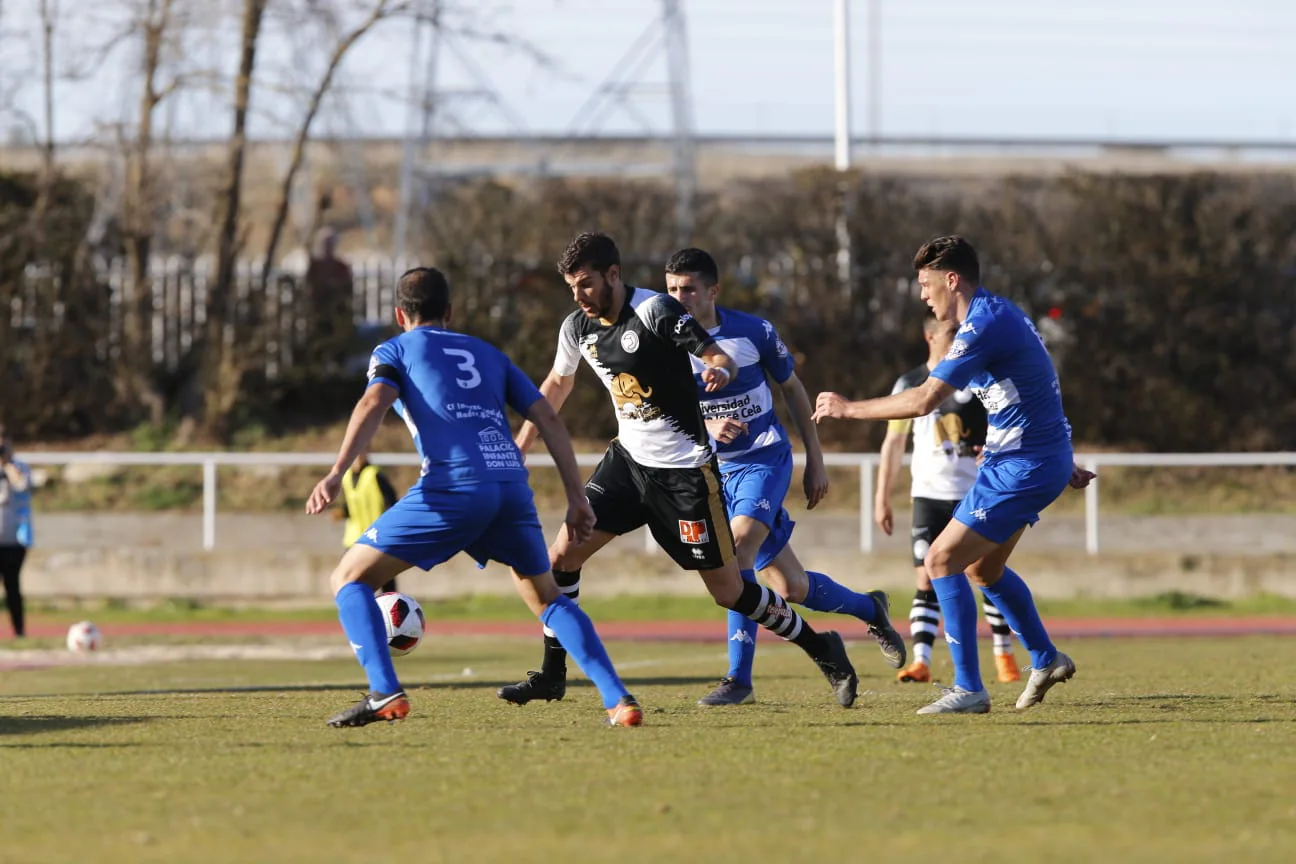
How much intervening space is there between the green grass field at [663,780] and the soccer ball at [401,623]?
351mm

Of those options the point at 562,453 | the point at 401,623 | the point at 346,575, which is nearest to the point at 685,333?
the point at 562,453

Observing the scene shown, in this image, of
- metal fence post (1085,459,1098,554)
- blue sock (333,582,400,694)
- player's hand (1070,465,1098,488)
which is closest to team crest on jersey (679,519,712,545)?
blue sock (333,582,400,694)

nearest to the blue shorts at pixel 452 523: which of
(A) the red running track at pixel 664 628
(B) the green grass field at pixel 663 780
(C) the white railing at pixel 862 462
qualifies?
(B) the green grass field at pixel 663 780

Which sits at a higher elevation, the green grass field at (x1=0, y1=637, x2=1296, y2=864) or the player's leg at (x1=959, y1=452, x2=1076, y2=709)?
the player's leg at (x1=959, y1=452, x2=1076, y2=709)

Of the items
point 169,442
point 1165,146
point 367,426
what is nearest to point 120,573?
point 169,442

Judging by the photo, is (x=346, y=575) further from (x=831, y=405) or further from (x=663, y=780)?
(x=831, y=405)

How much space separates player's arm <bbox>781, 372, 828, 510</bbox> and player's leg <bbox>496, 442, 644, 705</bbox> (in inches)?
34.7

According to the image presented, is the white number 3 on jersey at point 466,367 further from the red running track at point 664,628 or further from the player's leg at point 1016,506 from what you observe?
the red running track at point 664,628

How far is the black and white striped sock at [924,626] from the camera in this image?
1131cm

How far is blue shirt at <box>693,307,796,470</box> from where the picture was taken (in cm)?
937

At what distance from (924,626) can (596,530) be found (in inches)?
129

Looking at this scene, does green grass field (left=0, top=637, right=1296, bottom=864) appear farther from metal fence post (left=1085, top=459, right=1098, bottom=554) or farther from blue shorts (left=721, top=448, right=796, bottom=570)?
metal fence post (left=1085, top=459, right=1098, bottom=554)

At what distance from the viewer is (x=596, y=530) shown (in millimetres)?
8812

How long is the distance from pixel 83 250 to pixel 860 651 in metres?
14.1
